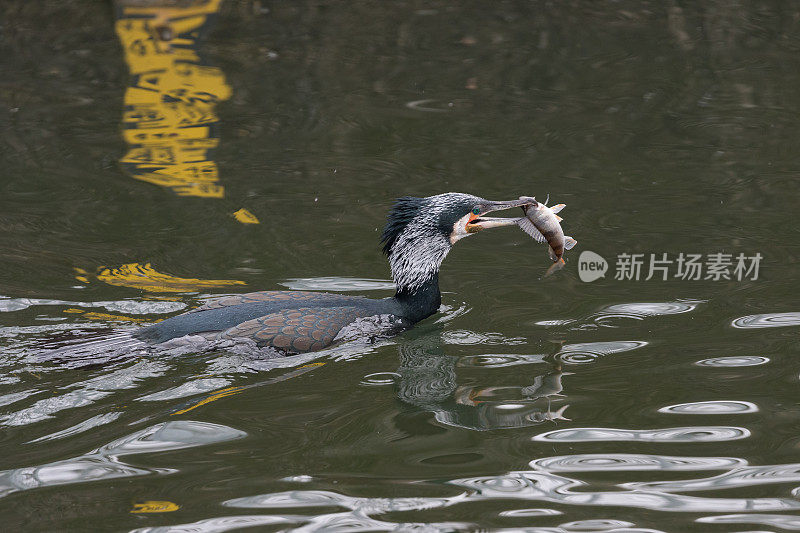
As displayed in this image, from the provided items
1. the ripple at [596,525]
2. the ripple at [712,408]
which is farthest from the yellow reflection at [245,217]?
the ripple at [596,525]

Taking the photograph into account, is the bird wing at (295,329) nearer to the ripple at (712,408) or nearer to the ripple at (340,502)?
the ripple at (340,502)

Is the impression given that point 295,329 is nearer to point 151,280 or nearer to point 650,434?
point 151,280

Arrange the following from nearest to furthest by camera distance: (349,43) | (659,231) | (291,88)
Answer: (659,231) → (291,88) → (349,43)

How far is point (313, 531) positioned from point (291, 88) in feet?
33.3

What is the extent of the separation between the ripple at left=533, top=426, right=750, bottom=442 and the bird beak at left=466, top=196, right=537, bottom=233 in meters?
2.07

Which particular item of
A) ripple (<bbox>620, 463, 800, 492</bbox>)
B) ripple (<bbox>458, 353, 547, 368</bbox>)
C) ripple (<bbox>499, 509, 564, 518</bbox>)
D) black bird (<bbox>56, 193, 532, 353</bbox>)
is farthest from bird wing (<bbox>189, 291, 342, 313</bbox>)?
ripple (<bbox>620, 463, 800, 492</bbox>)

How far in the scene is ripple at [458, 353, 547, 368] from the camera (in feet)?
23.2

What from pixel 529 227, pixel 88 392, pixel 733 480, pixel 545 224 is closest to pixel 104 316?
Result: pixel 88 392

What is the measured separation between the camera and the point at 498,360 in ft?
23.4

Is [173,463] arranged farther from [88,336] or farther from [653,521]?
[653,521]

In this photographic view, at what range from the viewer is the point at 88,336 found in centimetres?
720

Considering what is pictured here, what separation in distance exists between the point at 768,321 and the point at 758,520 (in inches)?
117

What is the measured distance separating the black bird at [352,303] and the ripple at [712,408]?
199 cm

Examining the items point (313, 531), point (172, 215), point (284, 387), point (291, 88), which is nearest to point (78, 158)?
point (172, 215)
